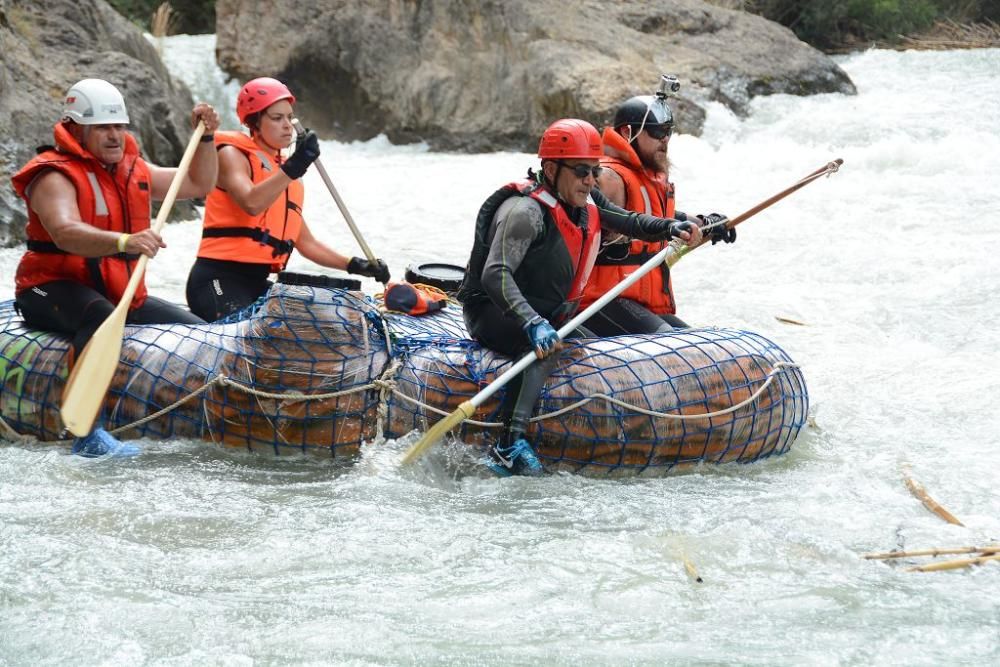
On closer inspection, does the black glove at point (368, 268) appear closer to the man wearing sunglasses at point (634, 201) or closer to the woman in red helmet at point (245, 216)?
the woman in red helmet at point (245, 216)

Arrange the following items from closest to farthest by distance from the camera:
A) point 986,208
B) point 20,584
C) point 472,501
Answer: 1. point 20,584
2. point 472,501
3. point 986,208

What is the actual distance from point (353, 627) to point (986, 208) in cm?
756

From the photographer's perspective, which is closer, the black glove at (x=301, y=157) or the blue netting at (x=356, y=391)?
the blue netting at (x=356, y=391)

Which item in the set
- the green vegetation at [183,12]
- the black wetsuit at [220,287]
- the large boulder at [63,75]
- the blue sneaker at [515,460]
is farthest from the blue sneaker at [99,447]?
the green vegetation at [183,12]

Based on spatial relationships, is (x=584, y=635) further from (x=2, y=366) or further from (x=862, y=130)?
(x=862, y=130)

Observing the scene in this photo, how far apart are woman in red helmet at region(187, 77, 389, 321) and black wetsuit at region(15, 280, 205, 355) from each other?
0.37m

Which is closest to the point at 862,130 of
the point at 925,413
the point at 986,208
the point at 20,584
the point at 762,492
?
the point at 986,208

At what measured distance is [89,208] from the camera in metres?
4.59

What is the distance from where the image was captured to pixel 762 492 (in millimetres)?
4496

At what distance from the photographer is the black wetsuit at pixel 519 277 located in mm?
4391

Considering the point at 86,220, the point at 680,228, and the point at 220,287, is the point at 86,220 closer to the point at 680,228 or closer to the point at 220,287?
the point at 220,287

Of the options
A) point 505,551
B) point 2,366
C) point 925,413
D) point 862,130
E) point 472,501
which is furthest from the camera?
point 862,130

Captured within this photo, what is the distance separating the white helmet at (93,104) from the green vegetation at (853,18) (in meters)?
14.8

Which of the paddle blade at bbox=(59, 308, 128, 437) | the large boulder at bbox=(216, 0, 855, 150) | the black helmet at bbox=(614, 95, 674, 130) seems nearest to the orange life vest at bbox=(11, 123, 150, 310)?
the paddle blade at bbox=(59, 308, 128, 437)
